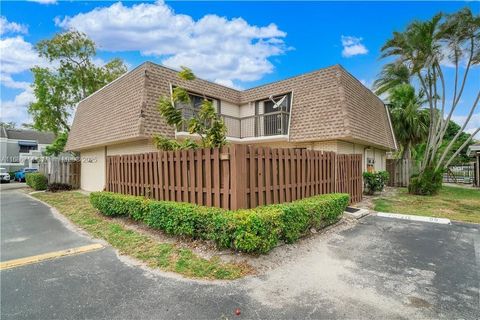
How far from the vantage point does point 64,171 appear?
55.4 ft

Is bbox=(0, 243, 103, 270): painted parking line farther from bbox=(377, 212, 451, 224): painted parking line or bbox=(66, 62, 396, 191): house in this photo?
bbox=(377, 212, 451, 224): painted parking line

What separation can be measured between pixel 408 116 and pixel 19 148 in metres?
51.1

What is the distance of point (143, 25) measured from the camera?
1045 cm

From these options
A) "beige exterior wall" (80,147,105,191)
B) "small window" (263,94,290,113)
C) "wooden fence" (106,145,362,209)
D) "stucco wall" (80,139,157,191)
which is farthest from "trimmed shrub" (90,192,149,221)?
"small window" (263,94,290,113)

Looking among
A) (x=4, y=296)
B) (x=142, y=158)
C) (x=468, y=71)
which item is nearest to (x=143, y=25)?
(x=142, y=158)

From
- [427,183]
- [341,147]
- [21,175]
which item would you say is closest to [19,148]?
[21,175]

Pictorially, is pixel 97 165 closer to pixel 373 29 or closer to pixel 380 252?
pixel 380 252

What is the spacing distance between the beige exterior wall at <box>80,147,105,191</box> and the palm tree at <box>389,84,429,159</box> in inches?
811

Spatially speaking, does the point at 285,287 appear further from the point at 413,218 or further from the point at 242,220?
the point at 413,218

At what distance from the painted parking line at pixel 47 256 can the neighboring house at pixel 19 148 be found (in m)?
34.3

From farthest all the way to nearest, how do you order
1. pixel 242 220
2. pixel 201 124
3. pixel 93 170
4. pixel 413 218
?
pixel 93 170 < pixel 413 218 < pixel 201 124 < pixel 242 220

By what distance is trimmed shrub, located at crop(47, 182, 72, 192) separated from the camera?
15.8m

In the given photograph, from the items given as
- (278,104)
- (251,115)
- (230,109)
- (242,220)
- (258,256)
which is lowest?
(258,256)

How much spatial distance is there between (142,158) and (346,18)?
10.4 meters
